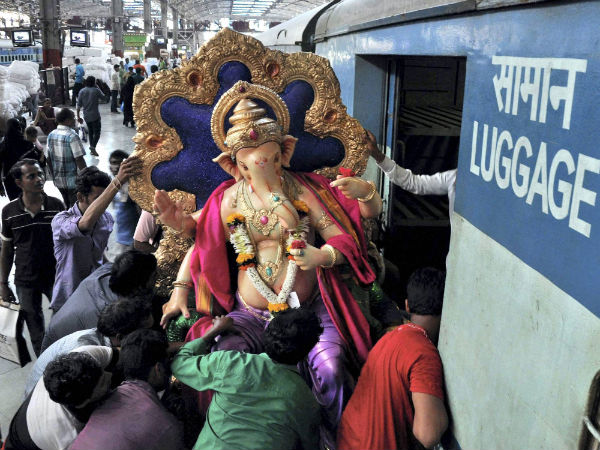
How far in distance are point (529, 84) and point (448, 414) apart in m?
1.41

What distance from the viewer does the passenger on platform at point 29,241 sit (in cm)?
363

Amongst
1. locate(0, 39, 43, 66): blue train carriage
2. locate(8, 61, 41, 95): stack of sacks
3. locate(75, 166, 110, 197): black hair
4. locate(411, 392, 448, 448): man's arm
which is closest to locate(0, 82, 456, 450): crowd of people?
locate(411, 392, 448, 448): man's arm

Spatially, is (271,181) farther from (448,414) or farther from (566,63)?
(566,63)

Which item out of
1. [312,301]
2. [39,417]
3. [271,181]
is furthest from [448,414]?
[39,417]

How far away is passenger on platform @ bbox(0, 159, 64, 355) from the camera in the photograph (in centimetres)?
363

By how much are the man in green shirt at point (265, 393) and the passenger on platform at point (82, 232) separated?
1439 millimetres

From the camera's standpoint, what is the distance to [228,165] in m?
3.11

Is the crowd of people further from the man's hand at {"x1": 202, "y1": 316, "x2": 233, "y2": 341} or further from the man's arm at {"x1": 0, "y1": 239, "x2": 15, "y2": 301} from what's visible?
the man's arm at {"x1": 0, "y1": 239, "x2": 15, "y2": 301}

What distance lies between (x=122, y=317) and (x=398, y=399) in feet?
4.29

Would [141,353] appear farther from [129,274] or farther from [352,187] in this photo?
[352,187]

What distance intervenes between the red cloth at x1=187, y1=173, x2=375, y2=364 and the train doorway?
2.88 ft

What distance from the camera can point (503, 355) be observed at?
76.2 inches

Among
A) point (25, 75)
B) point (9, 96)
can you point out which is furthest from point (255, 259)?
point (25, 75)

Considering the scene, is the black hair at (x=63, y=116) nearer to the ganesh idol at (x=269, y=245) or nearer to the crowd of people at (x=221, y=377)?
the crowd of people at (x=221, y=377)
